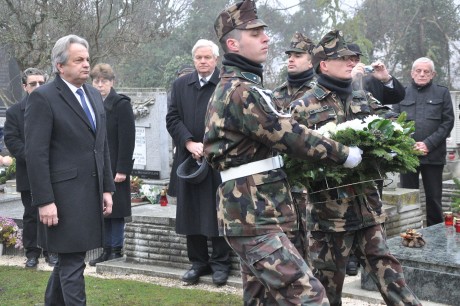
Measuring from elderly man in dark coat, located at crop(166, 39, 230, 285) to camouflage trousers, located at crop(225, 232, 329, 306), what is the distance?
2959 mm

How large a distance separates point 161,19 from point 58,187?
16041 millimetres

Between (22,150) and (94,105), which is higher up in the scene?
(94,105)

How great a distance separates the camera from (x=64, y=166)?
6.12 meters

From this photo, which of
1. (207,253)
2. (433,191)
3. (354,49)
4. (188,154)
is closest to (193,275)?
(207,253)

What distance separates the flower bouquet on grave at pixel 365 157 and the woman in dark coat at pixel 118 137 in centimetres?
398

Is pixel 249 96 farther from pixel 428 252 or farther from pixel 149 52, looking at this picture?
pixel 149 52

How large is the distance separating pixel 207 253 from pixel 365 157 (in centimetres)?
319

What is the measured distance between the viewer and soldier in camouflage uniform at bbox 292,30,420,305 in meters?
5.60

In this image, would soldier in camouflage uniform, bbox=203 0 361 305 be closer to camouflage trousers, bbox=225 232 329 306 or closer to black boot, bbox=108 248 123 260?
camouflage trousers, bbox=225 232 329 306

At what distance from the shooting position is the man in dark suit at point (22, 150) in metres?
9.13

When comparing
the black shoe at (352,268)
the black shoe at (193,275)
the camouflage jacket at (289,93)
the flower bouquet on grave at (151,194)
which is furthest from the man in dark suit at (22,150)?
the black shoe at (352,268)

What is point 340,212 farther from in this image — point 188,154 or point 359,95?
point 188,154

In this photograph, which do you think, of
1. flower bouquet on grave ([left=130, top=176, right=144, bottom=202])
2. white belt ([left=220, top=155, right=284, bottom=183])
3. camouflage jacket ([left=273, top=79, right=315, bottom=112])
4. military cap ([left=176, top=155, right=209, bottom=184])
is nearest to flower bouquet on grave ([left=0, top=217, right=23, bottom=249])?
flower bouquet on grave ([left=130, top=176, right=144, bottom=202])

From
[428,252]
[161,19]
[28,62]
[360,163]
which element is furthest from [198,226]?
[161,19]
